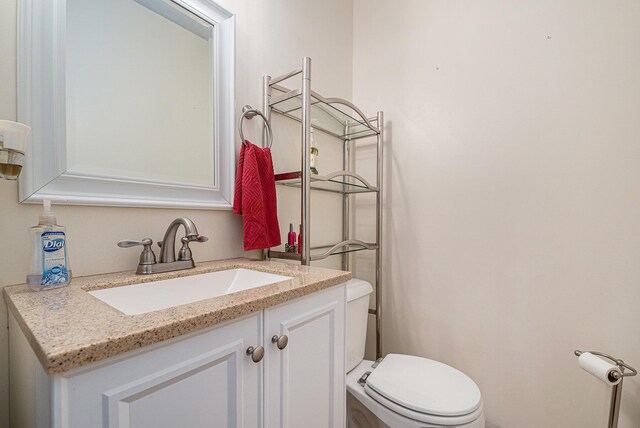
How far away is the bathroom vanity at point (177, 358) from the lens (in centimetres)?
37

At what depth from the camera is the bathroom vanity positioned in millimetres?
374

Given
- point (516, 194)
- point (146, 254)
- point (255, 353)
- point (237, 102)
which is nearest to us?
point (255, 353)

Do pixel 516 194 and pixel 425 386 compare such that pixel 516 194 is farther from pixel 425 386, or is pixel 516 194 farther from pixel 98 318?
pixel 98 318

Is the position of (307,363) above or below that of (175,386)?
below

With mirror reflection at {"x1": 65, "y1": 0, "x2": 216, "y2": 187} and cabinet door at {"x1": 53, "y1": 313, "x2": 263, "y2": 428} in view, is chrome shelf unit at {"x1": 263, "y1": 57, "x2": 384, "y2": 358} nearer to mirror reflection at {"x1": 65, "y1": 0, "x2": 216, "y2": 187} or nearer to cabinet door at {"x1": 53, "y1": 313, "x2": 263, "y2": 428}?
mirror reflection at {"x1": 65, "y1": 0, "x2": 216, "y2": 187}

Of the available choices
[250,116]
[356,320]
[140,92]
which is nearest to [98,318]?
[140,92]

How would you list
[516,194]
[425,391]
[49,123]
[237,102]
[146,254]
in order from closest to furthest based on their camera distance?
1. [49,123]
2. [146,254]
3. [425,391]
4. [237,102]
5. [516,194]

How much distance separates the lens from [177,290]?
0.82 metres

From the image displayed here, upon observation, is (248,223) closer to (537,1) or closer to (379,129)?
(379,129)

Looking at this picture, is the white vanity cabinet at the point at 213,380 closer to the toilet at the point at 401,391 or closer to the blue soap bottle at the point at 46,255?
the blue soap bottle at the point at 46,255

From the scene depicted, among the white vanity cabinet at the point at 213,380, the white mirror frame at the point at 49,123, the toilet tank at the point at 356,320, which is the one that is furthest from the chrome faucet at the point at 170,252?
the toilet tank at the point at 356,320

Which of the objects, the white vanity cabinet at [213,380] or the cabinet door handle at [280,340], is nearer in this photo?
the white vanity cabinet at [213,380]

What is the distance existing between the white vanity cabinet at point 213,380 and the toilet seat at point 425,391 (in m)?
0.25

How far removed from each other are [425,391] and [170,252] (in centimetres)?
101
